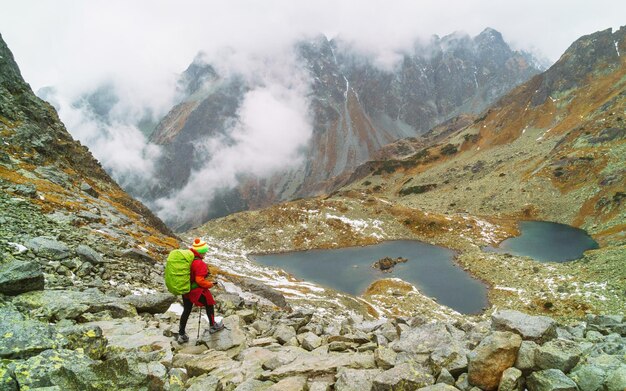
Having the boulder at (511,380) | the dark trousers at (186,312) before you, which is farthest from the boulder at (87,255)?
the boulder at (511,380)

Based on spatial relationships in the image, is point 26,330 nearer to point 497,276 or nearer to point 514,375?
point 514,375

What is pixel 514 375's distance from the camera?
8.52 meters

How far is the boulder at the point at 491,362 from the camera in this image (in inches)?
348

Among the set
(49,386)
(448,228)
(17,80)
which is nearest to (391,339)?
(49,386)

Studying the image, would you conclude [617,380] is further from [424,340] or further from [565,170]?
[565,170]

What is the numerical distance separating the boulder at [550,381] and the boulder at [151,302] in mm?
15481

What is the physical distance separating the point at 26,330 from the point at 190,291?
21.1 ft

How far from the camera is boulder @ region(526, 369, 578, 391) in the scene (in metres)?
7.96

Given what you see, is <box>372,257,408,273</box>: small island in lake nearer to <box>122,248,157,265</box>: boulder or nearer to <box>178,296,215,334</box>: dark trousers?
<box>122,248,157,265</box>: boulder

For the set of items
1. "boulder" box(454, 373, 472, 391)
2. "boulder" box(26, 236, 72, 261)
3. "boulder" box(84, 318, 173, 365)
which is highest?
"boulder" box(26, 236, 72, 261)

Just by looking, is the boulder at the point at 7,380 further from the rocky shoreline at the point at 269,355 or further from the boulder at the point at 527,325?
the boulder at the point at 527,325

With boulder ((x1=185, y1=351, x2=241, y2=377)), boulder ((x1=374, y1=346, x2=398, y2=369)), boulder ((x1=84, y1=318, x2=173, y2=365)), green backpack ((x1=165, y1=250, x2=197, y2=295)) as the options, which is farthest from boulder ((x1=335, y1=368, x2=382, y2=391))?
green backpack ((x1=165, y1=250, x2=197, y2=295))

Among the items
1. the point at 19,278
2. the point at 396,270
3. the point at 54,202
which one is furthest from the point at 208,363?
the point at 396,270

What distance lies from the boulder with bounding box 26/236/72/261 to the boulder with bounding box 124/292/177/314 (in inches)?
195
